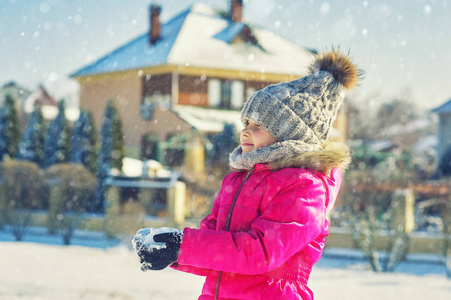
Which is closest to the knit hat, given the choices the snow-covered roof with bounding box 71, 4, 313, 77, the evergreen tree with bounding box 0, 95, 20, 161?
the evergreen tree with bounding box 0, 95, 20, 161

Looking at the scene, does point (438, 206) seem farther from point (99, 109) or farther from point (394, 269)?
point (99, 109)

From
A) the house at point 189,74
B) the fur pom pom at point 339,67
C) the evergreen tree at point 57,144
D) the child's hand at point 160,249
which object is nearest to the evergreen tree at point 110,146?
the evergreen tree at point 57,144

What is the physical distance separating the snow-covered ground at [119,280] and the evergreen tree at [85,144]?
655 centimetres

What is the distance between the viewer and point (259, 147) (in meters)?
1.91

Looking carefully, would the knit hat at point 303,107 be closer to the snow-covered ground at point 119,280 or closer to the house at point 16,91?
the snow-covered ground at point 119,280

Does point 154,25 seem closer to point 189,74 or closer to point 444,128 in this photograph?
point 189,74

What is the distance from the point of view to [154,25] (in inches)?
939

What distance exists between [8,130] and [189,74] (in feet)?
23.3

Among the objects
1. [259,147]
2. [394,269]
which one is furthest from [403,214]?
[259,147]

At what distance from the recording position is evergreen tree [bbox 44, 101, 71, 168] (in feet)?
59.3

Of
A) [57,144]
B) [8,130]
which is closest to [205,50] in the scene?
[57,144]

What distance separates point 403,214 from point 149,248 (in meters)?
11.4

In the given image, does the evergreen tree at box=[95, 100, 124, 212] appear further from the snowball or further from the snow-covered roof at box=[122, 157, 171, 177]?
the snowball

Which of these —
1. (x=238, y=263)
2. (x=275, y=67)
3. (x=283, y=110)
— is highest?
(x=275, y=67)
